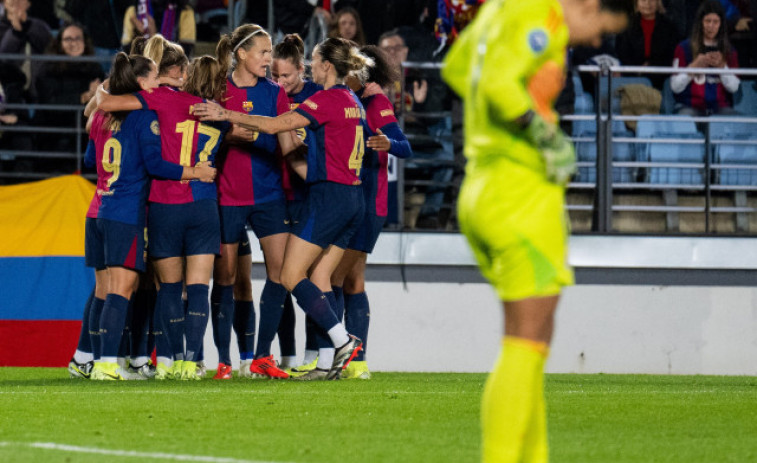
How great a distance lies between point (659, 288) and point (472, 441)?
635 cm

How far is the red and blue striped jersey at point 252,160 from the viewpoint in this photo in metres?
8.75

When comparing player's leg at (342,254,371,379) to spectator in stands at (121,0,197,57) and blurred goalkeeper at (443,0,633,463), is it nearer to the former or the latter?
spectator in stands at (121,0,197,57)

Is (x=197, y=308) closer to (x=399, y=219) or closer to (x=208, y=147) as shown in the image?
(x=208, y=147)

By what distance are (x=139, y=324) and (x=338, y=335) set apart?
1.55 meters

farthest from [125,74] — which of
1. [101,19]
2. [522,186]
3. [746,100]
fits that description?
[746,100]

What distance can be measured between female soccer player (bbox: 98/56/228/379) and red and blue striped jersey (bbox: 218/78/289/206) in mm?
248

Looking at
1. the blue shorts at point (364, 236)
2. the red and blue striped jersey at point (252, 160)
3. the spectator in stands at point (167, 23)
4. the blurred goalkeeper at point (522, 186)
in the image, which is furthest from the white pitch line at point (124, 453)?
the spectator in stands at point (167, 23)

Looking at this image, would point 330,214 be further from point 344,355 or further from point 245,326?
point 245,326

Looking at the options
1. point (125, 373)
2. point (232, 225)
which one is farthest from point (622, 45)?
point (125, 373)

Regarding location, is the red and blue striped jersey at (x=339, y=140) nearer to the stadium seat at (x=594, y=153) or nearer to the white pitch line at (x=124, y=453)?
the white pitch line at (x=124, y=453)

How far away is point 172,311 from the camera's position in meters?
8.50

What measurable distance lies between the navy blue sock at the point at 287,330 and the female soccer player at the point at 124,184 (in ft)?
4.24

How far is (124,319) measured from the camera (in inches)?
328

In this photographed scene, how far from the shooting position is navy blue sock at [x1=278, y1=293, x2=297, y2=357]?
9414 millimetres
